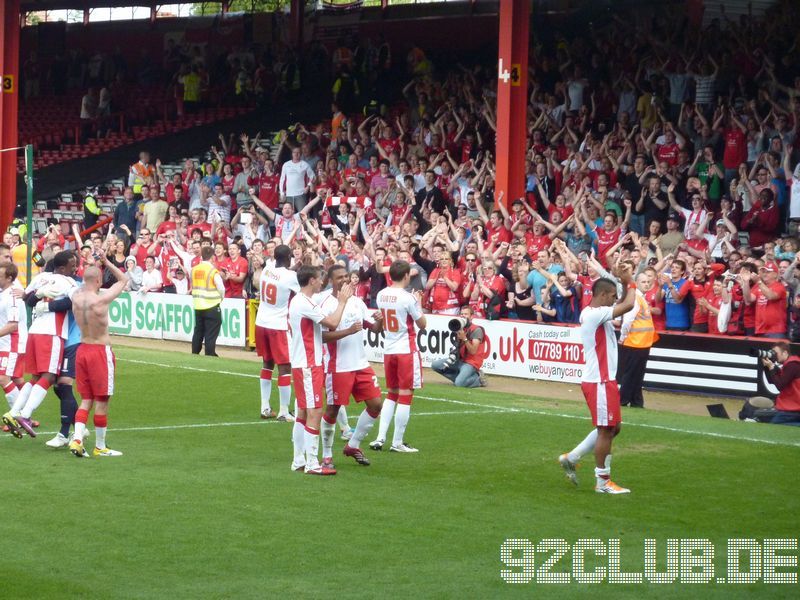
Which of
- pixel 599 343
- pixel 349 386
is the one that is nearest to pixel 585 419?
pixel 349 386

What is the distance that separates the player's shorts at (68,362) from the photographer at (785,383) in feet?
27.7

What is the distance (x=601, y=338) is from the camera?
11133mm

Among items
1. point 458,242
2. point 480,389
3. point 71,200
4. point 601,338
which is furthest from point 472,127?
point 601,338

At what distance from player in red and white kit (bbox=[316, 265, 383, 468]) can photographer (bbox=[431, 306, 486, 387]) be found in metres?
6.87

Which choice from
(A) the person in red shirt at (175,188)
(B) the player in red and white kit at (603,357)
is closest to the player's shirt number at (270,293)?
(B) the player in red and white kit at (603,357)

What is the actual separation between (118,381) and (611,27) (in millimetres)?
18642

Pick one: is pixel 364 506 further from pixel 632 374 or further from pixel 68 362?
pixel 632 374

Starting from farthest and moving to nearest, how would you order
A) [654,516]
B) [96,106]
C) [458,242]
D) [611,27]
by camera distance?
[96,106], [611,27], [458,242], [654,516]

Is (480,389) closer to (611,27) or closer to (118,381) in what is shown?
(118,381)

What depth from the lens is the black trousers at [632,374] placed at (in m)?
17.2

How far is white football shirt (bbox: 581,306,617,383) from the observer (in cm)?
1110

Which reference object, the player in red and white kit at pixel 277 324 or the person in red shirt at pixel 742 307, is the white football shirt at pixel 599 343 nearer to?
the player in red and white kit at pixel 277 324

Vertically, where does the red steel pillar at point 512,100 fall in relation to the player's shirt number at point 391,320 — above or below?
above

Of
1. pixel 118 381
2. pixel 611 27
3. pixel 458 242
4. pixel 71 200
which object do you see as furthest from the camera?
pixel 71 200
